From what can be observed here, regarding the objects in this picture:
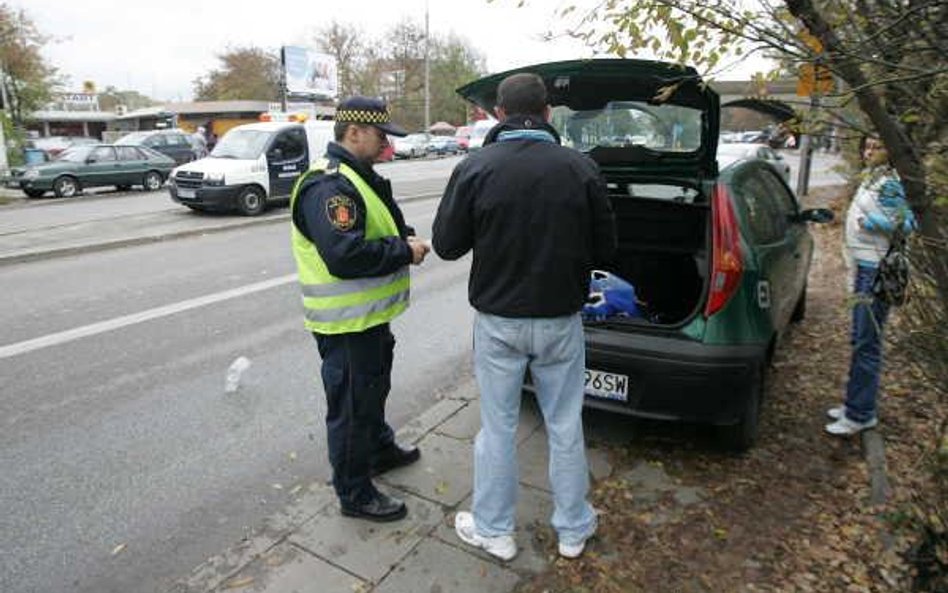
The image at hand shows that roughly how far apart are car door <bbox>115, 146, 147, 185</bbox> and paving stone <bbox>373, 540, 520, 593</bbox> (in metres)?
19.8

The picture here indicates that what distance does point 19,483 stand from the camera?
12.0ft

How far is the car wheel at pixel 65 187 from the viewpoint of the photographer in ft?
60.2

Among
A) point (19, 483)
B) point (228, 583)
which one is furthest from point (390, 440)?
point (19, 483)

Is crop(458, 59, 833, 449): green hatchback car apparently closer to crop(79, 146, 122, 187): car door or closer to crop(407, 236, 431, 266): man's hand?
crop(407, 236, 431, 266): man's hand

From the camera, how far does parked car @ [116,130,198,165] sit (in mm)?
25656

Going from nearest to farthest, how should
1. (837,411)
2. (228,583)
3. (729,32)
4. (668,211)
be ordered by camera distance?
(729,32) < (228,583) < (837,411) < (668,211)

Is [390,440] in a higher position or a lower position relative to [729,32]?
lower

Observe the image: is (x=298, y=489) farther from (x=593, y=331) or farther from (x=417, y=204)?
(x=417, y=204)

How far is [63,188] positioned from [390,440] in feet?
61.2

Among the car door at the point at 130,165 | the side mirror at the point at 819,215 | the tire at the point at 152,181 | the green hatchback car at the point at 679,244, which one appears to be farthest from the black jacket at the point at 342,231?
the tire at the point at 152,181

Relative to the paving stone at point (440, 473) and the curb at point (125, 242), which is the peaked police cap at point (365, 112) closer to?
the paving stone at point (440, 473)

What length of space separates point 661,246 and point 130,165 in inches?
746

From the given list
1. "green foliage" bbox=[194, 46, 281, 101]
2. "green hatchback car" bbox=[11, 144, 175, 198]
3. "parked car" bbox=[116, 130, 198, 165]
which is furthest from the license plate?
"green foliage" bbox=[194, 46, 281, 101]

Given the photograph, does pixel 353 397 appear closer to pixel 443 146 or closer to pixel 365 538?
pixel 365 538
